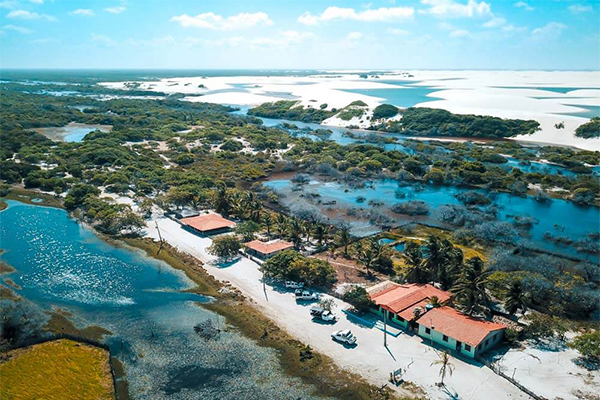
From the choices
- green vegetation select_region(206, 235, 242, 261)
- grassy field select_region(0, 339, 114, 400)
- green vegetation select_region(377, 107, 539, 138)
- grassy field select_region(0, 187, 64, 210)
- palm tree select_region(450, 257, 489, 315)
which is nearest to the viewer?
grassy field select_region(0, 339, 114, 400)

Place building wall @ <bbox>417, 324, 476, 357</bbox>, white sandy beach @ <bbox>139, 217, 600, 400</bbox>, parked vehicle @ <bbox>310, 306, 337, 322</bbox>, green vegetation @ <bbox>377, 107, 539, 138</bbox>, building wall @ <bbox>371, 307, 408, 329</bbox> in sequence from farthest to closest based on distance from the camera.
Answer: green vegetation @ <bbox>377, 107, 539, 138</bbox> → parked vehicle @ <bbox>310, 306, 337, 322</bbox> → building wall @ <bbox>371, 307, 408, 329</bbox> → building wall @ <bbox>417, 324, 476, 357</bbox> → white sandy beach @ <bbox>139, 217, 600, 400</bbox>

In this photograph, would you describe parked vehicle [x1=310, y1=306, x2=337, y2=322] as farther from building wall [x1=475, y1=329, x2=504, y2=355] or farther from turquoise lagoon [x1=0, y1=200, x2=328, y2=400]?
building wall [x1=475, y1=329, x2=504, y2=355]

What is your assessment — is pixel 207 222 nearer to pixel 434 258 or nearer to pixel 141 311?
pixel 141 311

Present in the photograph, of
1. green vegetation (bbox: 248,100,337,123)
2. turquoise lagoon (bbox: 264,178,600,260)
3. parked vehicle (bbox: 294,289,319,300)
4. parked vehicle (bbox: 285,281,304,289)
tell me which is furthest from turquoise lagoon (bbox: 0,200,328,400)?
green vegetation (bbox: 248,100,337,123)

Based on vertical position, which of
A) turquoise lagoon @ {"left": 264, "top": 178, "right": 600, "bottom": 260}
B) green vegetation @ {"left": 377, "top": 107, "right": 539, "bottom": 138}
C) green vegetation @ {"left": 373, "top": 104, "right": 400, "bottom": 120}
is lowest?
turquoise lagoon @ {"left": 264, "top": 178, "right": 600, "bottom": 260}

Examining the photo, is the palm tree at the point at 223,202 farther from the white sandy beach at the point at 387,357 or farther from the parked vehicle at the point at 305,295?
the parked vehicle at the point at 305,295

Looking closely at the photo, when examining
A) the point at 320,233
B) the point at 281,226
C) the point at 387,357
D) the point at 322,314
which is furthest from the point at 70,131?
the point at 387,357

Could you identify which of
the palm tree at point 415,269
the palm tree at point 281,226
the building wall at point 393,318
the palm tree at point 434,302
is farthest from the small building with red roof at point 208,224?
the palm tree at point 434,302
